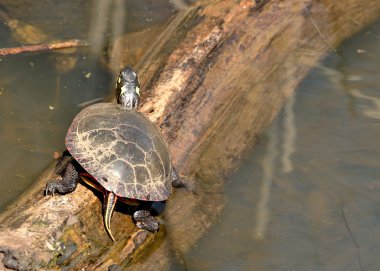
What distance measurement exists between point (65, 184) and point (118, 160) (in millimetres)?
341

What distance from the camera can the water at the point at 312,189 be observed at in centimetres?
381

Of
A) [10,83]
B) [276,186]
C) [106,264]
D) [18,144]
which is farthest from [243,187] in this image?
[10,83]

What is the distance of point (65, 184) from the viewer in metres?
3.46

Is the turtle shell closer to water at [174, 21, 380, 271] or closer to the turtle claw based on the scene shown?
the turtle claw

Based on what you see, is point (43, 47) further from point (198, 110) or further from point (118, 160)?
point (118, 160)

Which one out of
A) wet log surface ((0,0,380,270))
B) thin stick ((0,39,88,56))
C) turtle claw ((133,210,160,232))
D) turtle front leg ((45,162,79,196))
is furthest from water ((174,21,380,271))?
thin stick ((0,39,88,56))

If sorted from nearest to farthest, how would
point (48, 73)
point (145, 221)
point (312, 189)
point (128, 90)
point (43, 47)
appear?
1. point (145, 221)
2. point (128, 90)
3. point (312, 189)
4. point (48, 73)
5. point (43, 47)

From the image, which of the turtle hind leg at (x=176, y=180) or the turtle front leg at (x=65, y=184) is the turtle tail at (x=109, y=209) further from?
the turtle hind leg at (x=176, y=180)

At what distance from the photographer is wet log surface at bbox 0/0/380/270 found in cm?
327

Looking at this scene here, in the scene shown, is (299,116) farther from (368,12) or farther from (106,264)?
(106,264)

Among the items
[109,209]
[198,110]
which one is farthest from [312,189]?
[109,209]

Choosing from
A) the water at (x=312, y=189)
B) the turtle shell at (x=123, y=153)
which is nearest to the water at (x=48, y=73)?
the turtle shell at (x=123, y=153)

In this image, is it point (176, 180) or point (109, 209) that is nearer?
point (109, 209)

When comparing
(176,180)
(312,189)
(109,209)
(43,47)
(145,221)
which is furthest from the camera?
(43,47)
